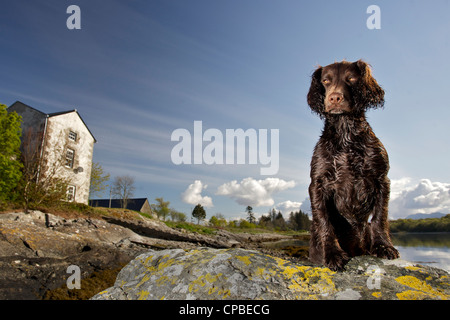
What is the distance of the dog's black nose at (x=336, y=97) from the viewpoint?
2.54 meters

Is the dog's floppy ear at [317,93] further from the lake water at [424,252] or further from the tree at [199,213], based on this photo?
the tree at [199,213]

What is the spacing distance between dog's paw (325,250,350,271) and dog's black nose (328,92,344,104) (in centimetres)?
145

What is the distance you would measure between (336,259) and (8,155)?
26178 millimetres

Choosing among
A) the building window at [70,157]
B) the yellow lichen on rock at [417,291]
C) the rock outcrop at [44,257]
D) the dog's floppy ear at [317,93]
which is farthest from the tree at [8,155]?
the yellow lichen on rock at [417,291]

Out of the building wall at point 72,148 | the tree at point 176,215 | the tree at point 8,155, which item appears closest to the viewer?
the tree at point 8,155

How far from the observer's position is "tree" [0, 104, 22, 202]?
19.6m

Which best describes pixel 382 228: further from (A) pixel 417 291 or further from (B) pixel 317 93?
(B) pixel 317 93

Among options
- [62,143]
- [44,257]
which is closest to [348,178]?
[44,257]

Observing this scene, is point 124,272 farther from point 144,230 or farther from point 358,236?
point 144,230

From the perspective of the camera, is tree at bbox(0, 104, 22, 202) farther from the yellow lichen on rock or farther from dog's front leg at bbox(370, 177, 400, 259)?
the yellow lichen on rock

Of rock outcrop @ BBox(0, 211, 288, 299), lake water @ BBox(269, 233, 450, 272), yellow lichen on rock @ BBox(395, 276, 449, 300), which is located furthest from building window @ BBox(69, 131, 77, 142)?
yellow lichen on rock @ BBox(395, 276, 449, 300)

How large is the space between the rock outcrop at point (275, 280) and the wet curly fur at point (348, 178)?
0.15 m

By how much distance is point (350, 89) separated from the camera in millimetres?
2613
